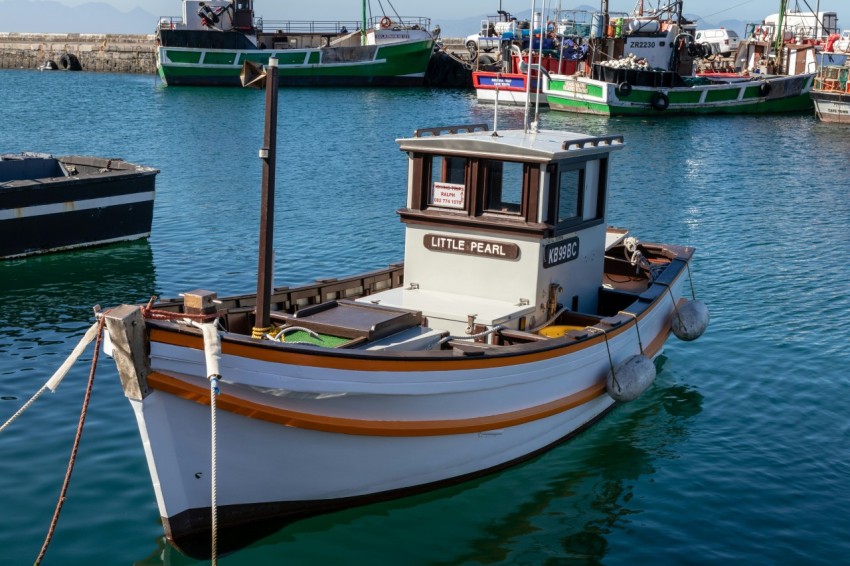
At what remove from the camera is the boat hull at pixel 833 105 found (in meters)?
51.7

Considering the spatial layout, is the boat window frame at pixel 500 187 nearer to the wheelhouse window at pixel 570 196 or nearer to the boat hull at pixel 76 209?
the wheelhouse window at pixel 570 196

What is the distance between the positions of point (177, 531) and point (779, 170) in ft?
107

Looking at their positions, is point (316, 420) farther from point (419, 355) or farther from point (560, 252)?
point (560, 252)

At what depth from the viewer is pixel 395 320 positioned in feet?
34.7

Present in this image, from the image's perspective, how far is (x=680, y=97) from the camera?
56.4 meters

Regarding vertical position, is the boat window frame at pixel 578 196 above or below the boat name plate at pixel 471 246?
above

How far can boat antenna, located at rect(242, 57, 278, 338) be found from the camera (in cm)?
875

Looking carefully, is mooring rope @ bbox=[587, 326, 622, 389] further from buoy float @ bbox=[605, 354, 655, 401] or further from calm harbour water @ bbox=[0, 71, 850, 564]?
calm harbour water @ bbox=[0, 71, 850, 564]

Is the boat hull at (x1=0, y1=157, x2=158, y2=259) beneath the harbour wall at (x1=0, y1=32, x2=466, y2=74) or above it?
beneath

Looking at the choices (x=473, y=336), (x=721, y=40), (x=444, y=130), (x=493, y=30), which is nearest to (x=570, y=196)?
(x=444, y=130)

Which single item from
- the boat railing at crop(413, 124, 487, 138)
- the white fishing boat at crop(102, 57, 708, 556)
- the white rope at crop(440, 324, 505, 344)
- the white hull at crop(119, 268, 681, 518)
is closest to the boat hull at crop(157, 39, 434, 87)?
the boat railing at crop(413, 124, 487, 138)

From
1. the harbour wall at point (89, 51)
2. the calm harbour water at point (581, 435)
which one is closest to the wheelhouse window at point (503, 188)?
the calm harbour water at point (581, 435)

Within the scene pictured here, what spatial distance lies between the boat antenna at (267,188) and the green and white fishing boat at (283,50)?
199 ft

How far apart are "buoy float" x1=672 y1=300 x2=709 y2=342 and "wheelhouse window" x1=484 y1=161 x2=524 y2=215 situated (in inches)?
161
